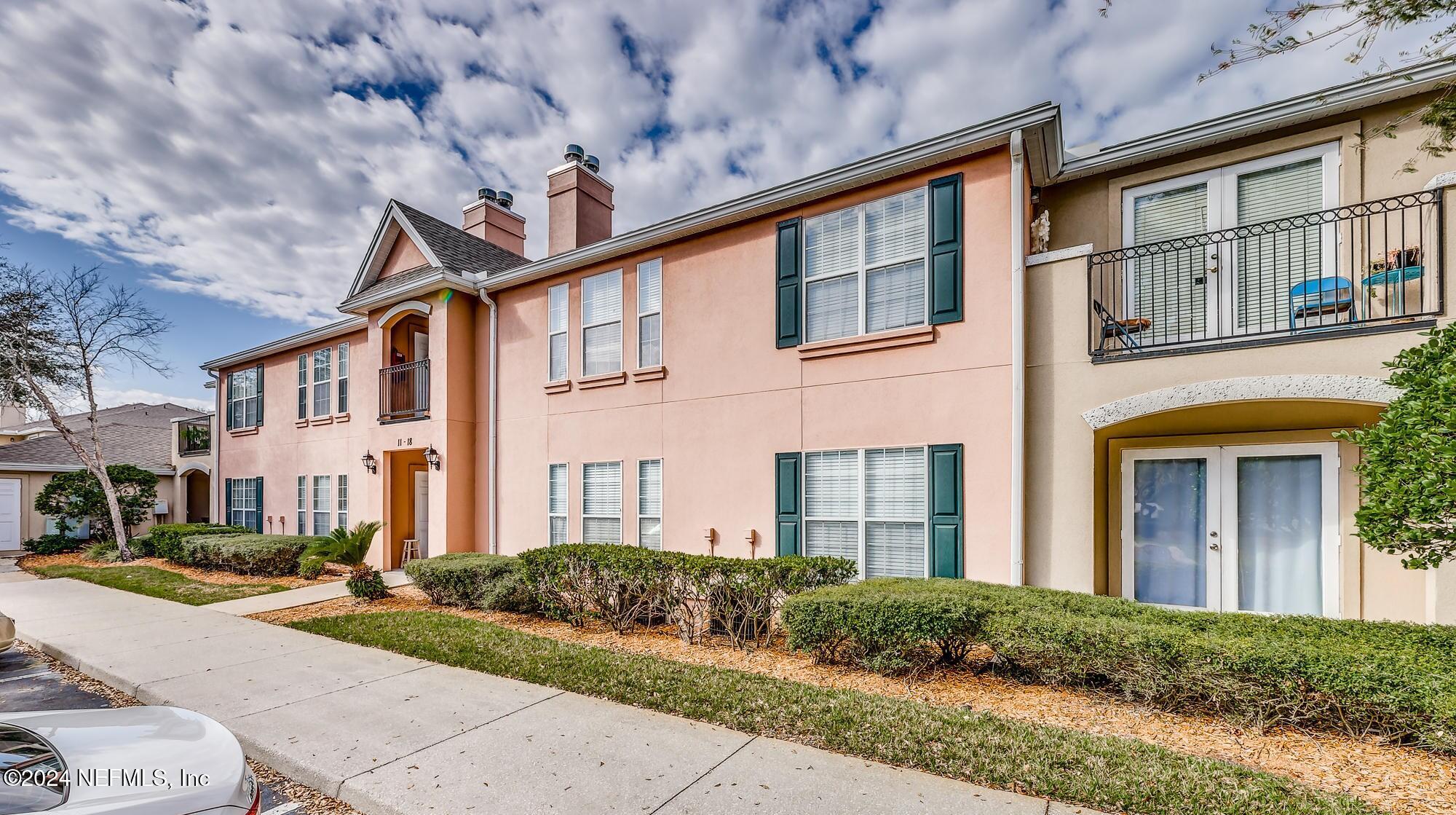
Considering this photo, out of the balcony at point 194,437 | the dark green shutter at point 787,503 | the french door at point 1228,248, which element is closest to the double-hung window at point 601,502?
the dark green shutter at point 787,503

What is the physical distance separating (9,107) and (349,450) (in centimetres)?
787

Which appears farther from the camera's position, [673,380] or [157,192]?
[157,192]

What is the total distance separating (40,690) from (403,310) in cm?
838

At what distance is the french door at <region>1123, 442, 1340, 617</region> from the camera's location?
6723 mm

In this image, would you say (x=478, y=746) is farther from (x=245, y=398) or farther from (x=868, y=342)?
(x=245, y=398)

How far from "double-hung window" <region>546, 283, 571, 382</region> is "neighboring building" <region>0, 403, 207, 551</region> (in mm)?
17766

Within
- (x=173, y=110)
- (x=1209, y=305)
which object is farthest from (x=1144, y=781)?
(x=173, y=110)

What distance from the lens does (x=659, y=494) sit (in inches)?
395

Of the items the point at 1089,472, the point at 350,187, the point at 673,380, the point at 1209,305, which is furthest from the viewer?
the point at 350,187

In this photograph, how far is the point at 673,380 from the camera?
9.99 meters

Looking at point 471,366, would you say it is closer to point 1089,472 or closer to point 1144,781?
point 1089,472

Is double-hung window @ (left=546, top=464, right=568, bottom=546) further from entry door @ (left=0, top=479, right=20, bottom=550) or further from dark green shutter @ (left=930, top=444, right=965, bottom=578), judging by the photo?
entry door @ (left=0, top=479, right=20, bottom=550)

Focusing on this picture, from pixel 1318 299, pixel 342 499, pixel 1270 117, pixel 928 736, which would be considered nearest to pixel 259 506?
pixel 342 499

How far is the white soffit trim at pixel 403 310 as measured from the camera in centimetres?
1294
